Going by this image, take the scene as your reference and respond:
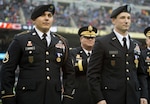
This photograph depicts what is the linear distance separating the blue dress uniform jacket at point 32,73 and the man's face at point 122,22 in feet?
2.89

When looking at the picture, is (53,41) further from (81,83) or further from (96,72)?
(81,83)

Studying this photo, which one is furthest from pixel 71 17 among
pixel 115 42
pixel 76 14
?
pixel 115 42

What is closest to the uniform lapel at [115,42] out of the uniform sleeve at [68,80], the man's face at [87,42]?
the uniform sleeve at [68,80]

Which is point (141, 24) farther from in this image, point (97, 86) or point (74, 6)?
point (97, 86)

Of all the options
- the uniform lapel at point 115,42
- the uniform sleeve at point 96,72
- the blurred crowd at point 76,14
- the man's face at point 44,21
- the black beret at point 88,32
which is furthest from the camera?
the blurred crowd at point 76,14

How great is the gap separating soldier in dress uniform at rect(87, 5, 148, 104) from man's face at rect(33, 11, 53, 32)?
→ 0.75 meters

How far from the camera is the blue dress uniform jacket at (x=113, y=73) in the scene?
437 centimetres

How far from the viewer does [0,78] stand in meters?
3.94

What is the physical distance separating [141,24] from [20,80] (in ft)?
97.1

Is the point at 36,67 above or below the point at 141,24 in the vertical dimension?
above

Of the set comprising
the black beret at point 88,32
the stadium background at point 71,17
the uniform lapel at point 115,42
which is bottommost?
the stadium background at point 71,17

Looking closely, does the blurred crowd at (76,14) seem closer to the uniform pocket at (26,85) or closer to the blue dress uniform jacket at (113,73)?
the blue dress uniform jacket at (113,73)

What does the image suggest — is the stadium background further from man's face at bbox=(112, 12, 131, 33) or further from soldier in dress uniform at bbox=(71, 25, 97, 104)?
man's face at bbox=(112, 12, 131, 33)

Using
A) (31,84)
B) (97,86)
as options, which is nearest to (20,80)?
(31,84)
